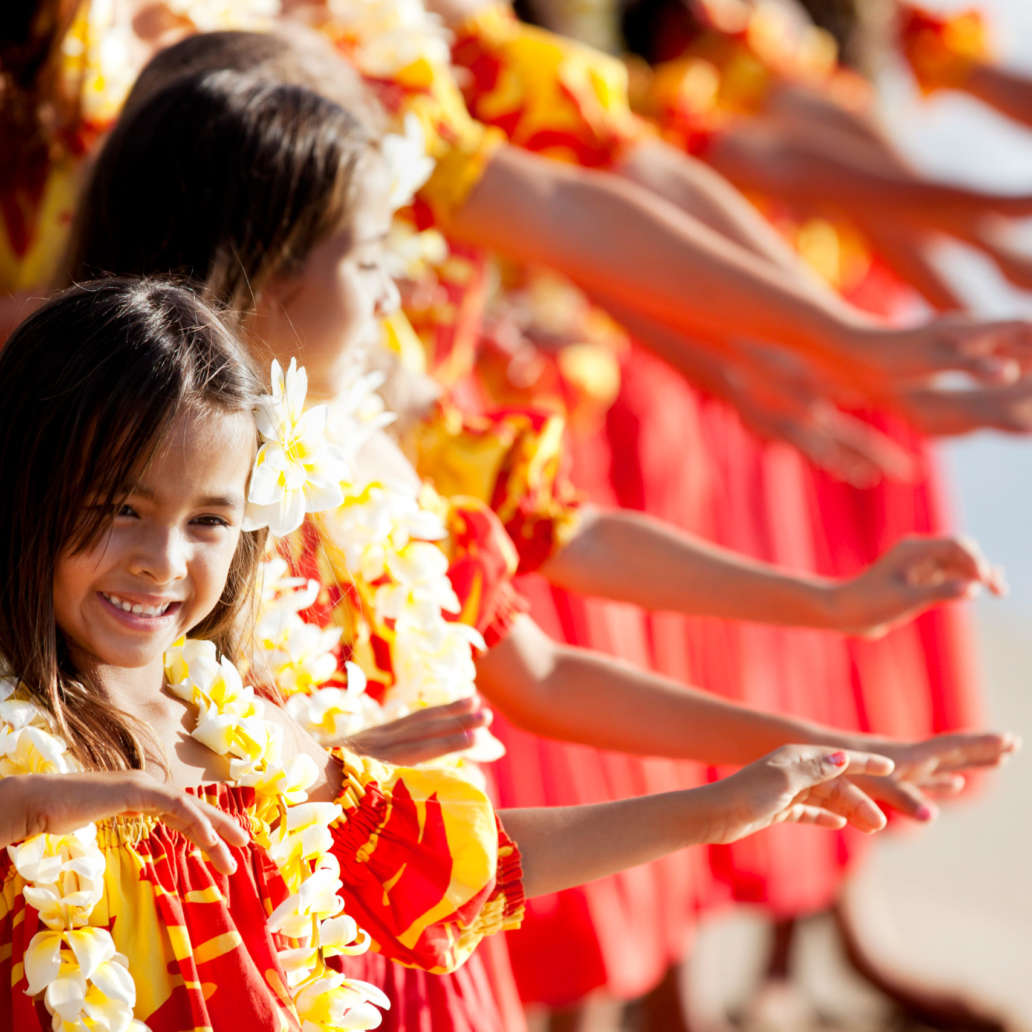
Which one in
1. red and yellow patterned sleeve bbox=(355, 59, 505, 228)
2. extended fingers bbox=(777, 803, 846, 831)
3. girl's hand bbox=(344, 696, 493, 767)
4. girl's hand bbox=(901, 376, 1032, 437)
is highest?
red and yellow patterned sleeve bbox=(355, 59, 505, 228)

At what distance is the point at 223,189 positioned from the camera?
1677mm

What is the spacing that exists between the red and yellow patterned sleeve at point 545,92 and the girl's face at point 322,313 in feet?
2.78

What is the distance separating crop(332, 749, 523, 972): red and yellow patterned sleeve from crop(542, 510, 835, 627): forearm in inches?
23.3

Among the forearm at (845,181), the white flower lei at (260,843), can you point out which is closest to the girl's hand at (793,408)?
the forearm at (845,181)

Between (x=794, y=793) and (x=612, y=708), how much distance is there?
17.4 inches

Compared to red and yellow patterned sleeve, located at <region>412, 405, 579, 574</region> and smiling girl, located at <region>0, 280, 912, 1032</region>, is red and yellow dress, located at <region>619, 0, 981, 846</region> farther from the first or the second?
smiling girl, located at <region>0, 280, 912, 1032</region>

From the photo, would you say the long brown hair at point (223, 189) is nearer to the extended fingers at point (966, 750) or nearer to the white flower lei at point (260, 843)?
the white flower lei at point (260, 843)

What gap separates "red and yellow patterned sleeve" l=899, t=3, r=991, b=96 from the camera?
3.72 m

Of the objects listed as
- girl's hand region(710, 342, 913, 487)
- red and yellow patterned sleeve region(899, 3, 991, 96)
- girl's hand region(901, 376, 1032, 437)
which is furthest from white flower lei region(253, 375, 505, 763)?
red and yellow patterned sleeve region(899, 3, 991, 96)

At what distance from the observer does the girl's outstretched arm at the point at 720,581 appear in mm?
1936

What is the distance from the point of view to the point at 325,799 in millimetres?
1405

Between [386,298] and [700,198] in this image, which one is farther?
[700,198]

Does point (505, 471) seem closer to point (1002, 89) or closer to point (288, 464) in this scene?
point (288, 464)

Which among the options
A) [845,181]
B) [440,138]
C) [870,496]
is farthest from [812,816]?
[870,496]
